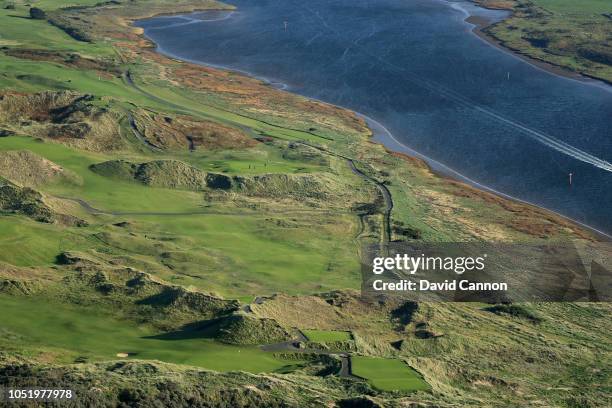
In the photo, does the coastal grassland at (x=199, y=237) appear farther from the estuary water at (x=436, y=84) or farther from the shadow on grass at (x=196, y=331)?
the estuary water at (x=436, y=84)

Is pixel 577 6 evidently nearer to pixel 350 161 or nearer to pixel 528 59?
pixel 528 59

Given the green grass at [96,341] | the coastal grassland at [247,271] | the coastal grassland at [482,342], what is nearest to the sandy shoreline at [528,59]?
the coastal grassland at [247,271]

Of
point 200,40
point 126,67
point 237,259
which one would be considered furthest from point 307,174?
point 200,40

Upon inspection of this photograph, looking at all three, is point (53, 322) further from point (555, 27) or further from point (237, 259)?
point (555, 27)

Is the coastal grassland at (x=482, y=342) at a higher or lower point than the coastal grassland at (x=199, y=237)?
higher

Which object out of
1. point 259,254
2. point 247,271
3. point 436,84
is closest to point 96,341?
point 247,271
